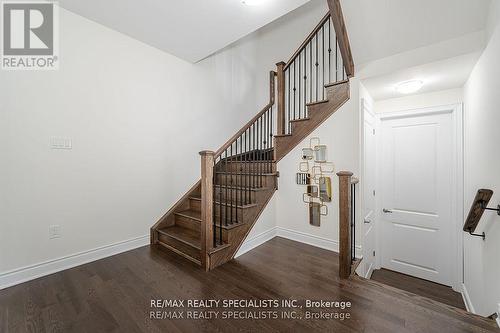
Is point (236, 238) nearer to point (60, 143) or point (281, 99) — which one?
point (60, 143)

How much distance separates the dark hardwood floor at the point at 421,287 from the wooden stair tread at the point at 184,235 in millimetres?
2570

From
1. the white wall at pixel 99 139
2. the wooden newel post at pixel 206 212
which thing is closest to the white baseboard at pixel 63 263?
the white wall at pixel 99 139

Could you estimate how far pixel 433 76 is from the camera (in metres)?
2.38

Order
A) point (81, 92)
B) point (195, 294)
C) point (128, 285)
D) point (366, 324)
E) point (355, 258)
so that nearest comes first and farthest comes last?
point (366, 324), point (195, 294), point (128, 285), point (81, 92), point (355, 258)

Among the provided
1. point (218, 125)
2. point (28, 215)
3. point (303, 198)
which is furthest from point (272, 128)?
point (28, 215)

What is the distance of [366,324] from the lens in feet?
4.78

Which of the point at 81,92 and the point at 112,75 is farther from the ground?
the point at 112,75

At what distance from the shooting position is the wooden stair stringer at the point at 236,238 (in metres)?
2.27

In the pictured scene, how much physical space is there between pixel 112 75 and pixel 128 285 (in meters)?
2.26

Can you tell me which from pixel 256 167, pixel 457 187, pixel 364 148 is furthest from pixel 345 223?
pixel 457 187

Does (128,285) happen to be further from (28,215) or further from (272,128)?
(272,128)

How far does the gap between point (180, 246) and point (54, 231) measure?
1234 mm

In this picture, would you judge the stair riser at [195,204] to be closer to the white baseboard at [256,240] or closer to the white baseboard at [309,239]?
the white baseboard at [256,240]

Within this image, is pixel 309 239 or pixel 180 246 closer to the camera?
pixel 180 246
